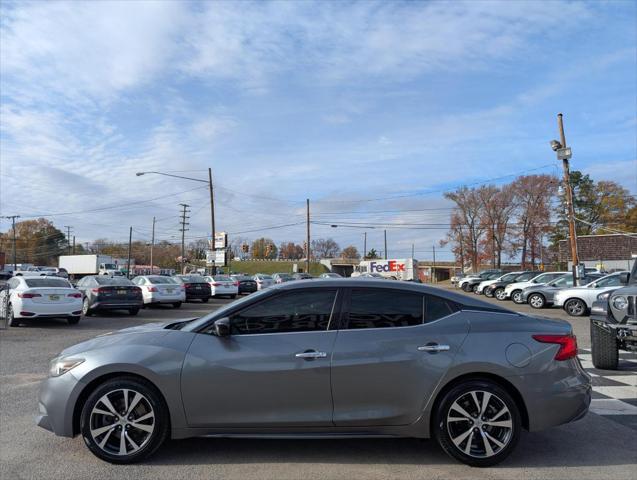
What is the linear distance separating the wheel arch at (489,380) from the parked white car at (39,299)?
43.5ft

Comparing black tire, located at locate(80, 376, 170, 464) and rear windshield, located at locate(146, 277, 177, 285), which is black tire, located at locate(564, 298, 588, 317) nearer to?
rear windshield, located at locate(146, 277, 177, 285)

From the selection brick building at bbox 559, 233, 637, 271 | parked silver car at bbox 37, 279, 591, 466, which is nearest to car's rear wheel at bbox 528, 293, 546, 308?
parked silver car at bbox 37, 279, 591, 466

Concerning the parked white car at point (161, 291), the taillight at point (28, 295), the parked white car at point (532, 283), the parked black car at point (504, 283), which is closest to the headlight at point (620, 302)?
the taillight at point (28, 295)

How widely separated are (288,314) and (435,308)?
1316mm

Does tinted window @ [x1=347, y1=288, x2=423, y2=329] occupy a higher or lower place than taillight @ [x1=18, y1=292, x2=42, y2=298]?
higher

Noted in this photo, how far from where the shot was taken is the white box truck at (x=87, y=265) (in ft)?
231

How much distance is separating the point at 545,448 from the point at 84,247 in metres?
146

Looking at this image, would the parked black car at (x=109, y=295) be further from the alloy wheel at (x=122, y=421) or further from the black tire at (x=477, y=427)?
the black tire at (x=477, y=427)

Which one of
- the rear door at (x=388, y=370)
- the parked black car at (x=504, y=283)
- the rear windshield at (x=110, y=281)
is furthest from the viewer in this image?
the parked black car at (x=504, y=283)

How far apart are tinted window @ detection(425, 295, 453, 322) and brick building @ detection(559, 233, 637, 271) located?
5789 cm

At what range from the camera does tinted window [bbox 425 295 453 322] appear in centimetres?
460

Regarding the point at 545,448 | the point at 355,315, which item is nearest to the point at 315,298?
the point at 355,315

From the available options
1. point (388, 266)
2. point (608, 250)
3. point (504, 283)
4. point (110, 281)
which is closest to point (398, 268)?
point (388, 266)

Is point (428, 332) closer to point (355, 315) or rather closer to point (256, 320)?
point (355, 315)
